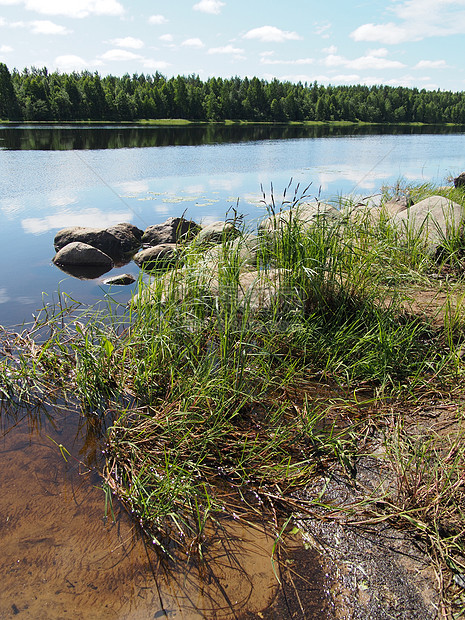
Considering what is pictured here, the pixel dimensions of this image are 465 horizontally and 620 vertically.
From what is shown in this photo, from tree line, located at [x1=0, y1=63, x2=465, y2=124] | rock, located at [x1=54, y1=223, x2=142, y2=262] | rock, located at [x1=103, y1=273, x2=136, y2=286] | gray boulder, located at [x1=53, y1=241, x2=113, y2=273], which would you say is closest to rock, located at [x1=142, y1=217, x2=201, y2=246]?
rock, located at [x1=54, y1=223, x2=142, y2=262]

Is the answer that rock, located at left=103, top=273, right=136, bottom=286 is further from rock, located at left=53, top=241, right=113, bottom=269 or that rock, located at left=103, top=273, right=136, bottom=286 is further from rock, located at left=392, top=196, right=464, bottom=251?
rock, located at left=392, top=196, right=464, bottom=251

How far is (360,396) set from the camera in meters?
3.53

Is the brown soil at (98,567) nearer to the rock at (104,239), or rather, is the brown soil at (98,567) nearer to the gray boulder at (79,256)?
the gray boulder at (79,256)

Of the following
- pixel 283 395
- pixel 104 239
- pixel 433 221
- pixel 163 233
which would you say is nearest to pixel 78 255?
pixel 104 239

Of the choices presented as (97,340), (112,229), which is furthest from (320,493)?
(112,229)

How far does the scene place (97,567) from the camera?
2287 mm

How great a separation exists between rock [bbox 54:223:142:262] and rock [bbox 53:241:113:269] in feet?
1.80

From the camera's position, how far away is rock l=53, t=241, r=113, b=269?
8.22 m

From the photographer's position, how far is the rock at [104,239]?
29.2 feet

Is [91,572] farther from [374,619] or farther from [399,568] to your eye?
[399,568]

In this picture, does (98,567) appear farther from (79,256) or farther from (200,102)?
(200,102)

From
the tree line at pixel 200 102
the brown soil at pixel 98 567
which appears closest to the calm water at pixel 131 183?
the brown soil at pixel 98 567

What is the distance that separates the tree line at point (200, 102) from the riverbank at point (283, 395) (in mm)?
73496

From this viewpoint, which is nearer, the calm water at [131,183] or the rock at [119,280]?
the rock at [119,280]
